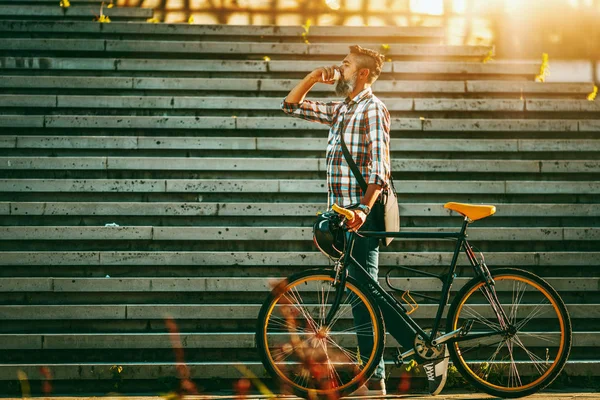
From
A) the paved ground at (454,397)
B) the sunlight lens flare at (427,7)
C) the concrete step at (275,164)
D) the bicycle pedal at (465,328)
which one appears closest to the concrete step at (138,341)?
the paved ground at (454,397)

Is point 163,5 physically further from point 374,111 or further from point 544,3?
point 374,111

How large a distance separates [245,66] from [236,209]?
1917 millimetres

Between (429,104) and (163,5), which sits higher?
(163,5)

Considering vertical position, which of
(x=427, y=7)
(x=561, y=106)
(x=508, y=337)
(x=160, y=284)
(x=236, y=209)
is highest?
(x=427, y=7)

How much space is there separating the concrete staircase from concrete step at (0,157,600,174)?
0.05 ft

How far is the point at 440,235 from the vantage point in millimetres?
3660

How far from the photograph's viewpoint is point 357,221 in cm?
346

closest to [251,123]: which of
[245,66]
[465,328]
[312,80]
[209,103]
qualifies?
[209,103]

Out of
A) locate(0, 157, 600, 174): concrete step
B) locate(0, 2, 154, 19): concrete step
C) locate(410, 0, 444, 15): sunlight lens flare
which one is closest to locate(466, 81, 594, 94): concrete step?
locate(0, 157, 600, 174): concrete step

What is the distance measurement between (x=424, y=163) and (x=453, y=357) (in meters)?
2.47

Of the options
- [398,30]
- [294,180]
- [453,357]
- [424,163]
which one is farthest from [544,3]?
[453,357]

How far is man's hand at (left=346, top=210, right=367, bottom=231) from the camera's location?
3447 mm

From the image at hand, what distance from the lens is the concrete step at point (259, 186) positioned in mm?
5523

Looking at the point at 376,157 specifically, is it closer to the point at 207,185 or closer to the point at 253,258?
the point at 253,258
